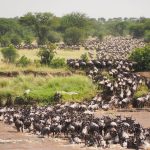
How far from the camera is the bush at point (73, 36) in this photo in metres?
93.6

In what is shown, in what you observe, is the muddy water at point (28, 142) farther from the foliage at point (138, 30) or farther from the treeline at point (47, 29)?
the foliage at point (138, 30)

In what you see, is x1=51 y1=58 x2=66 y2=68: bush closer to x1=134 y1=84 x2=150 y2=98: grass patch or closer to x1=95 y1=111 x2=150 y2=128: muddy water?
x1=134 y1=84 x2=150 y2=98: grass patch

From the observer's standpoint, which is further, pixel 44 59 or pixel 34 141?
pixel 44 59

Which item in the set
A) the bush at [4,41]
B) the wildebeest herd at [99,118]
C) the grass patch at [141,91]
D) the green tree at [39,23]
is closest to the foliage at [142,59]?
the wildebeest herd at [99,118]

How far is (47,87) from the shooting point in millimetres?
36875

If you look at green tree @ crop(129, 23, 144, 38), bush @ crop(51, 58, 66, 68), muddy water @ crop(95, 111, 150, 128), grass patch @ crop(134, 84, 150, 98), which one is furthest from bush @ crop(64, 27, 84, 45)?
muddy water @ crop(95, 111, 150, 128)

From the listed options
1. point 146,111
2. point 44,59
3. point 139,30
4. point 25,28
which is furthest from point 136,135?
point 139,30

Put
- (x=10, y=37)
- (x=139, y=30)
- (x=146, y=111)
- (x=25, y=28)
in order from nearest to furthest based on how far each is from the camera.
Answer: (x=146, y=111) < (x=10, y=37) < (x=25, y=28) < (x=139, y=30)

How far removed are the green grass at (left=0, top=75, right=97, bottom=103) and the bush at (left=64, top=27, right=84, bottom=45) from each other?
55.1 meters

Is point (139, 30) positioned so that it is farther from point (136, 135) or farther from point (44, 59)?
point (136, 135)

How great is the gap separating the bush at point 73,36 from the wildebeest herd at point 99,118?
49646 mm

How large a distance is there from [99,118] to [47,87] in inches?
420

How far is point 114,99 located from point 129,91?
5.61 ft

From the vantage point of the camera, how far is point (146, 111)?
3353cm
